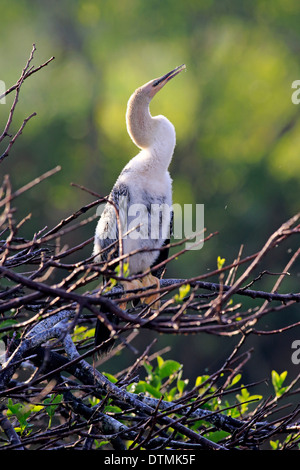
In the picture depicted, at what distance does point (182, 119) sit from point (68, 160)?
1.64 metres

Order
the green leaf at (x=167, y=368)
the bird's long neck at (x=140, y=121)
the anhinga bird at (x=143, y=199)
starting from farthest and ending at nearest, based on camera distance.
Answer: the bird's long neck at (x=140, y=121)
the anhinga bird at (x=143, y=199)
the green leaf at (x=167, y=368)

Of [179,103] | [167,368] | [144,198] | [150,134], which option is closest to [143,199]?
[144,198]

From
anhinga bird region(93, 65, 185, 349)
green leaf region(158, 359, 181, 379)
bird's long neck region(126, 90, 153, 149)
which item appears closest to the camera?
green leaf region(158, 359, 181, 379)

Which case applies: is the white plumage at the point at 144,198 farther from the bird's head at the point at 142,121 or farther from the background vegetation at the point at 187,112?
the background vegetation at the point at 187,112

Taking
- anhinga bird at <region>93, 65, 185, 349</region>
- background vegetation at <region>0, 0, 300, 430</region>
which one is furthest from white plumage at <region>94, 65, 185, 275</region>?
background vegetation at <region>0, 0, 300, 430</region>

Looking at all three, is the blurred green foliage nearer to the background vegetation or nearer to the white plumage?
the background vegetation

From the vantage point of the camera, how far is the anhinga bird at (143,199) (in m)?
2.25

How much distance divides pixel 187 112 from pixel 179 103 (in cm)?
17

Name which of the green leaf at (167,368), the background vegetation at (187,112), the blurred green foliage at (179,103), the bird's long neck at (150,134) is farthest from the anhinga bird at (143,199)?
the blurred green foliage at (179,103)

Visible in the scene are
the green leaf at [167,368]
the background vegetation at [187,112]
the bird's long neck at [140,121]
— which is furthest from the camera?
the background vegetation at [187,112]

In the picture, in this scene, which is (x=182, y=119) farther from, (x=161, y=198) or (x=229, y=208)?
(x=161, y=198)

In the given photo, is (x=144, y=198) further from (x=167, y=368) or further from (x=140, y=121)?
(x=167, y=368)

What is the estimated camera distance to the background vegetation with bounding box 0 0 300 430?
8.60m

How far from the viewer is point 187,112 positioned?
30.8ft
